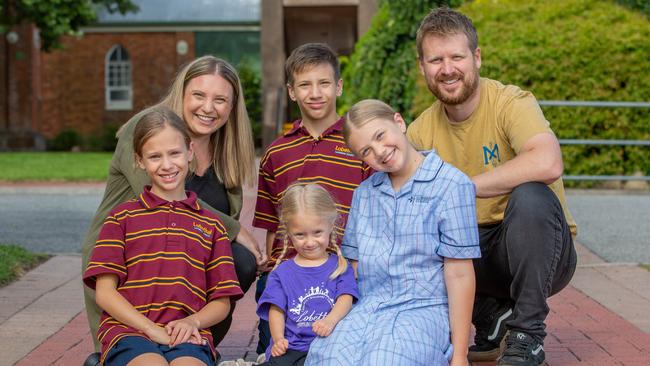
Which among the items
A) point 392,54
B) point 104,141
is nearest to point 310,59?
point 392,54

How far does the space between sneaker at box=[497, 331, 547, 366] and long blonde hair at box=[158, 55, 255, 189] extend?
4.72ft

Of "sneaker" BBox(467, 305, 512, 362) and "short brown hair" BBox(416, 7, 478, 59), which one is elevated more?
"short brown hair" BBox(416, 7, 478, 59)

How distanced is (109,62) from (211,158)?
→ 28.5 meters

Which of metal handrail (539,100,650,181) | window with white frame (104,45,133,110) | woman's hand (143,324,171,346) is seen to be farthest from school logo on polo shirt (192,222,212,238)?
window with white frame (104,45,133,110)

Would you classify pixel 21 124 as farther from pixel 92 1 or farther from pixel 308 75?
pixel 308 75

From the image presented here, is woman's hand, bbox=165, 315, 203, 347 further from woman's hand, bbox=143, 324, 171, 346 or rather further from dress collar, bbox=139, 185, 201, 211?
dress collar, bbox=139, 185, 201, 211

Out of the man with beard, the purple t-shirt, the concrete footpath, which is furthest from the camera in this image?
the concrete footpath

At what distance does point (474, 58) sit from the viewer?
4.23 m

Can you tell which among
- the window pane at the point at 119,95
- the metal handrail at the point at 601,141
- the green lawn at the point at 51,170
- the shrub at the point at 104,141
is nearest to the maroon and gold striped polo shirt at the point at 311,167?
the metal handrail at the point at 601,141

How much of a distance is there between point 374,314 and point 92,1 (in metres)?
24.1

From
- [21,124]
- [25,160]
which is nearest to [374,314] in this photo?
[25,160]

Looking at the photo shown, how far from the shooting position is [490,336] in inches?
173

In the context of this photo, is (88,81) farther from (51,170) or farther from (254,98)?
(51,170)

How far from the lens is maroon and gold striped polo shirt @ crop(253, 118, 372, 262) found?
167 inches
